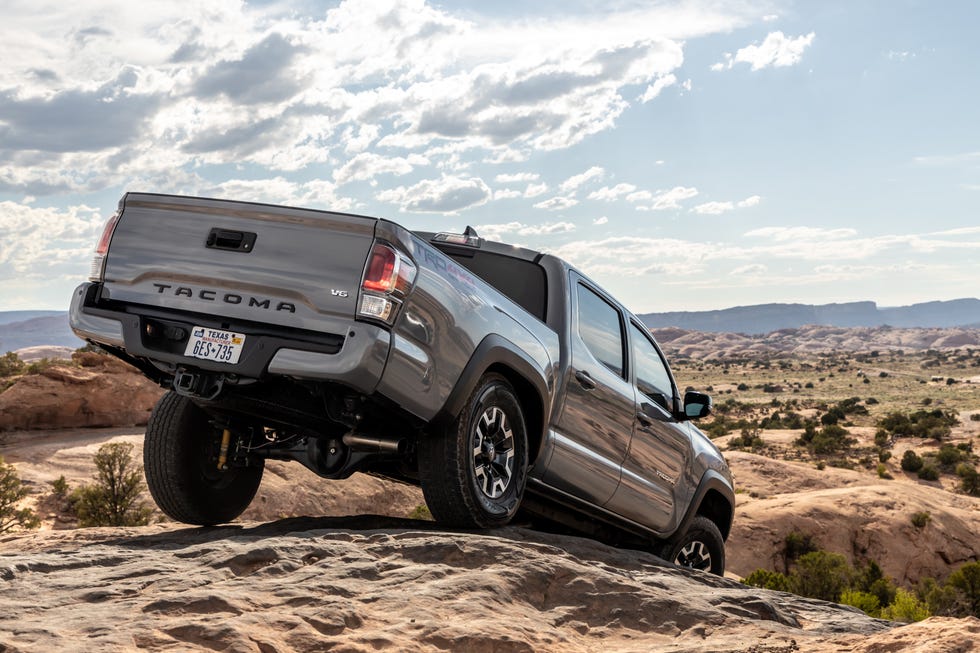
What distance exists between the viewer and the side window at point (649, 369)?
7.13 m

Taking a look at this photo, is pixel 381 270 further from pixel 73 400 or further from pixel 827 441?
pixel 827 441

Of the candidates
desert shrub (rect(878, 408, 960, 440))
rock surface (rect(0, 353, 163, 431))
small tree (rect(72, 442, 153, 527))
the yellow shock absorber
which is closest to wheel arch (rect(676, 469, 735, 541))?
the yellow shock absorber

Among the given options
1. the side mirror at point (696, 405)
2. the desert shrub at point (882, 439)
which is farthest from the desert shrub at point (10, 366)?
the desert shrub at point (882, 439)

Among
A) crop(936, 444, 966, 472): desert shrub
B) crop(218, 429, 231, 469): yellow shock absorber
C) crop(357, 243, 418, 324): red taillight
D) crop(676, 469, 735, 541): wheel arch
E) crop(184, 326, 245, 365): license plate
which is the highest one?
crop(357, 243, 418, 324): red taillight

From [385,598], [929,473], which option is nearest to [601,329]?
[385,598]

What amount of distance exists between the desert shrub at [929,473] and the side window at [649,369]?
26994 millimetres

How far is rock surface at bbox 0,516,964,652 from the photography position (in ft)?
11.0

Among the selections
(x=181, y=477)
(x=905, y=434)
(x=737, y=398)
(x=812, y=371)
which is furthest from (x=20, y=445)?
(x=812, y=371)

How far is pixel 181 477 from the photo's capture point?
5.80 m

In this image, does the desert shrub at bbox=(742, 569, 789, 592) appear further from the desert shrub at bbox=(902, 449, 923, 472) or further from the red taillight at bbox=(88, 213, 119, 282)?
the desert shrub at bbox=(902, 449, 923, 472)

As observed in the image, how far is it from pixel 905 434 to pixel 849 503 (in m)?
23.5

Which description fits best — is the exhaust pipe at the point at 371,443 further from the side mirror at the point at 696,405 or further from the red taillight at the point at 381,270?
the side mirror at the point at 696,405

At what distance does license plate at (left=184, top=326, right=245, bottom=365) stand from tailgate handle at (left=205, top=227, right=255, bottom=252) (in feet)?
1.39

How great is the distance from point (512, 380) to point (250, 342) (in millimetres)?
1690
